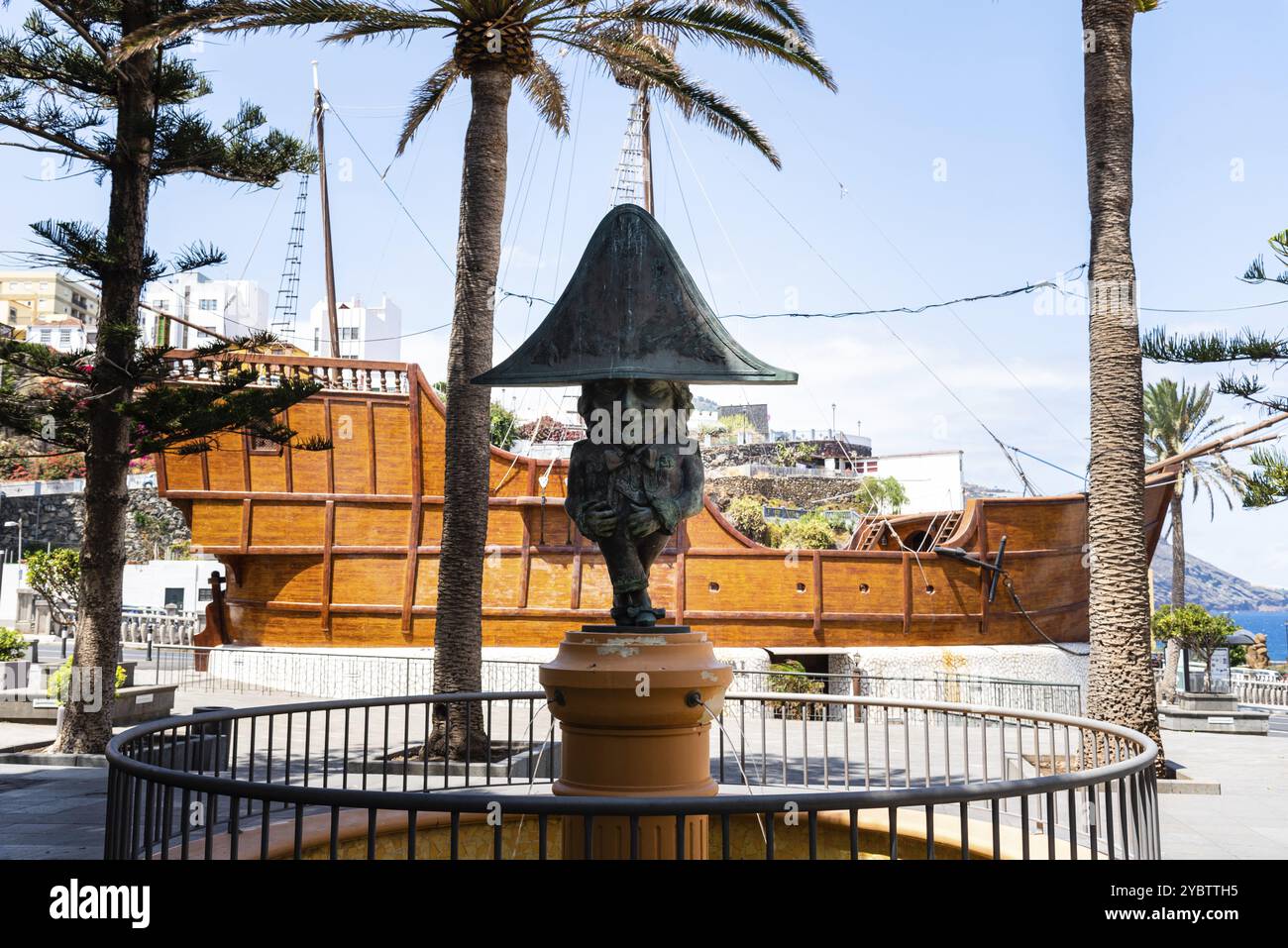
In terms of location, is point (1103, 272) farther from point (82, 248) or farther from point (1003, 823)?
point (82, 248)

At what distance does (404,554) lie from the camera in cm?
2008

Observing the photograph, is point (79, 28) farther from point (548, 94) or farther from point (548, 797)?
point (548, 797)

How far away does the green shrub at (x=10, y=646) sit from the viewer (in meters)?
16.4

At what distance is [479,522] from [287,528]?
957 cm

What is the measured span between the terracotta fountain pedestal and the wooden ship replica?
14524mm

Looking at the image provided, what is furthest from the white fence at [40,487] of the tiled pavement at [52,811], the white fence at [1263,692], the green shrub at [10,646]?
the white fence at [1263,692]

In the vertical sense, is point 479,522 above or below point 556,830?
above

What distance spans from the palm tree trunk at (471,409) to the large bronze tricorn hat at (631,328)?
590 centimetres

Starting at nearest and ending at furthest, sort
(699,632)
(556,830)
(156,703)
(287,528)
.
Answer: (699,632)
(556,830)
(156,703)
(287,528)

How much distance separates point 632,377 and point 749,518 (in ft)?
168
